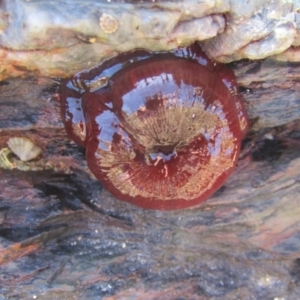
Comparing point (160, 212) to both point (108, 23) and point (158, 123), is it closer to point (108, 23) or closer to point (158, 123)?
point (158, 123)

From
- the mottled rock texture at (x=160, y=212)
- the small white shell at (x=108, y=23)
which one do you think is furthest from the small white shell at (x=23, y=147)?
the small white shell at (x=108, y=23)

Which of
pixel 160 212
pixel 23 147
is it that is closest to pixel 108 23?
pixel 23 147

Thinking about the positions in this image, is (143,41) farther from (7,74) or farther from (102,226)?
(102,226)

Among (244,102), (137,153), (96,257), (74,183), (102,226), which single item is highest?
(244,102)

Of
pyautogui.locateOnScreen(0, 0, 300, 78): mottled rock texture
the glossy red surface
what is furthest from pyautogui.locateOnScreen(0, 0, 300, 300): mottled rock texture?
the glossy red surface

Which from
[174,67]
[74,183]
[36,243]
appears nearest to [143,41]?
[174,67]

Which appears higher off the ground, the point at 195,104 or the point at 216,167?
the point at 195,104
